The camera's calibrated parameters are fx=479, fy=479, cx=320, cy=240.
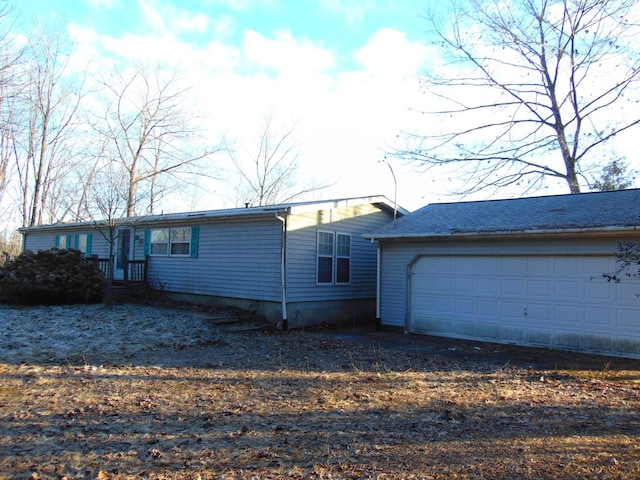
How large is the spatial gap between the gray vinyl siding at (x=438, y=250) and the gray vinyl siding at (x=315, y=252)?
1.59 m

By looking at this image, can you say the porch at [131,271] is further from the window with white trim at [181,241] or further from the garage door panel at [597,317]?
the garage door panel at [597,317]

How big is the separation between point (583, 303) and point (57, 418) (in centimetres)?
937

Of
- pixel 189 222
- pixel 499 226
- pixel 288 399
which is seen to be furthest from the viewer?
pixel 189 222

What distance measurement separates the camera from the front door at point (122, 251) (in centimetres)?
1662

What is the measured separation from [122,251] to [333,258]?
807 cm

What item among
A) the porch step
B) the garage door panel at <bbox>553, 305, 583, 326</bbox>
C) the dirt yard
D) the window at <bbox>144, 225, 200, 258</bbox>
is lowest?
the dirt yard

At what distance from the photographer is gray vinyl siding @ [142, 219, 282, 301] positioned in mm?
12240

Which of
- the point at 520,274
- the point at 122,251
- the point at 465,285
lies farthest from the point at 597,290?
the point at 122,251

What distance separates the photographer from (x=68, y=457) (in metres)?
3.93

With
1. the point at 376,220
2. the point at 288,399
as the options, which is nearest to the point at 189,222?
the point at 376,220

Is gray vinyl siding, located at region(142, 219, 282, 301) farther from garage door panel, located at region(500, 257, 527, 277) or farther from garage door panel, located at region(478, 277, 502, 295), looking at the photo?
garage door panel, located at region(500, 257, 527, 277)

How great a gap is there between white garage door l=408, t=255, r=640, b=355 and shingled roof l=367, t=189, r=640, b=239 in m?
0.72

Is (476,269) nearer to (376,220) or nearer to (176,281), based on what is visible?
(376,220)

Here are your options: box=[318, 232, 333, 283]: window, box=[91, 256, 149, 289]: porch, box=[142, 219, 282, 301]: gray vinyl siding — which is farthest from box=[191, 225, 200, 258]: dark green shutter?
box=[318, 232, 333, 283]: window
